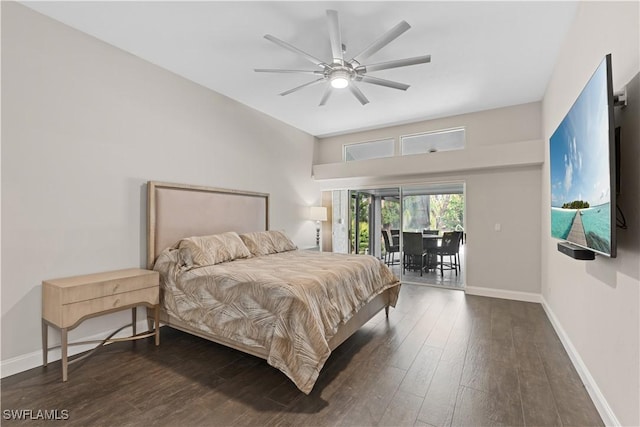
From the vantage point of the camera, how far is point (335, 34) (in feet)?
7.75

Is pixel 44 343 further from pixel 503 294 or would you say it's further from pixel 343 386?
pixel 503 294

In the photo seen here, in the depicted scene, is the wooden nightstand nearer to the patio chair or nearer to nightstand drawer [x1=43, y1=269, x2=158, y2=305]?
nightstand drawer [x1=43, y1=269, x2=158, y2=305]

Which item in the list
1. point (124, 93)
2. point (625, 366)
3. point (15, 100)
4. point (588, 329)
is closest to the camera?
point (625, 366)

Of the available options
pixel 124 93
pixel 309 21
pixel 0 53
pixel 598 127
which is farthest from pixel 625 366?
pixel 0 53

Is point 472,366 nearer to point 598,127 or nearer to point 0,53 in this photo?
point 598,127

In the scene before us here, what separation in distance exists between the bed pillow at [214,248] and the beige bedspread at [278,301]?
116mm

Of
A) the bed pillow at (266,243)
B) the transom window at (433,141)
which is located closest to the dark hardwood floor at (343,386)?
the bed pillow at (266,243)

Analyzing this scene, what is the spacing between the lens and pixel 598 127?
5.45 ft

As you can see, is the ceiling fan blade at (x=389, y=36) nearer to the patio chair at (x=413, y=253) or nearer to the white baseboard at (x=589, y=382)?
the white baseboard at (x=589, y=382)

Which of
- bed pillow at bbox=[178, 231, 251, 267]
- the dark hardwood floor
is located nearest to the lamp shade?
bed pillow at bbox=[178, 231, 251, 267]

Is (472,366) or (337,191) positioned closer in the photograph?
(472,366)

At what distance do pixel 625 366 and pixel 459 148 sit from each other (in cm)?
414

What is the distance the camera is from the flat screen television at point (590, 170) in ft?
5.00

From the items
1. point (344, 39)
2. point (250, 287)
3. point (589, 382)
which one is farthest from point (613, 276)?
point (344, 39)
